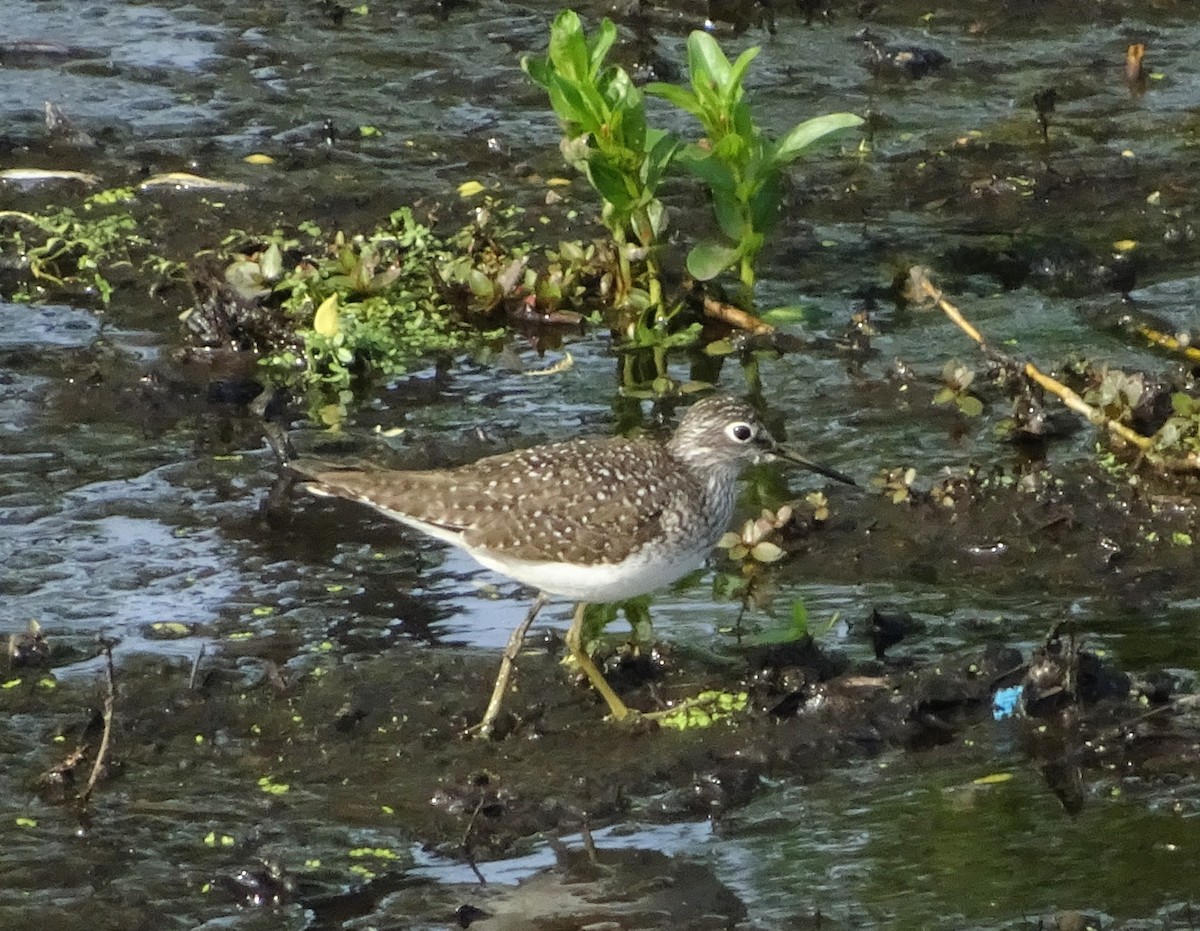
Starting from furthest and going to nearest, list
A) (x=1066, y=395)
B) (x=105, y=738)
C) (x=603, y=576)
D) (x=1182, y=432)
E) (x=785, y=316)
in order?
(x=785, y=316)
(x=1066, y=395)
(x=1182, y=432)
(x=603, y=576)
(x=105, y=738)

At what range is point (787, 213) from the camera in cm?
1009

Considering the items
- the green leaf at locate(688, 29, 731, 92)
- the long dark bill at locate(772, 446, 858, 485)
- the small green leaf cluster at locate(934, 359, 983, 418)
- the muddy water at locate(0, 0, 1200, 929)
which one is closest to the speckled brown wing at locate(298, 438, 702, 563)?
the muddy water at locate(0, 0, 1200, 929)

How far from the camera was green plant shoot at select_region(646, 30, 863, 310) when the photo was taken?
27.6 ft

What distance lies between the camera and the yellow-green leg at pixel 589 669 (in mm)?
6277

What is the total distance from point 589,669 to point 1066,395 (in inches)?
98.3

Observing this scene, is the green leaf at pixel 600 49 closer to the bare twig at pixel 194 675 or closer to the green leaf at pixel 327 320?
the green leaf at pixel 327 320

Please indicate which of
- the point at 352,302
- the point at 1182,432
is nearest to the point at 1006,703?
the point at 1182,432

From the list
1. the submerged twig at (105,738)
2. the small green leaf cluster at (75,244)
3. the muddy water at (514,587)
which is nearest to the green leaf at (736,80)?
the muddy water at (514,587)

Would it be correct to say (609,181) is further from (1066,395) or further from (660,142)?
(1066,395)

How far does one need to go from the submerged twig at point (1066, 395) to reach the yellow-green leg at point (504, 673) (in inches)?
94.5

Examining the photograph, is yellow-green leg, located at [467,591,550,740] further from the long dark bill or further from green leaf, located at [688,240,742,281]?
green leaf, located at [688,240,742,281]

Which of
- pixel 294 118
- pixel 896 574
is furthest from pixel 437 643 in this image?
pixel 294 118

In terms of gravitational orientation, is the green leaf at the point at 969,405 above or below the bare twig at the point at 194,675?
above

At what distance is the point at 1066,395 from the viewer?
793 cm
